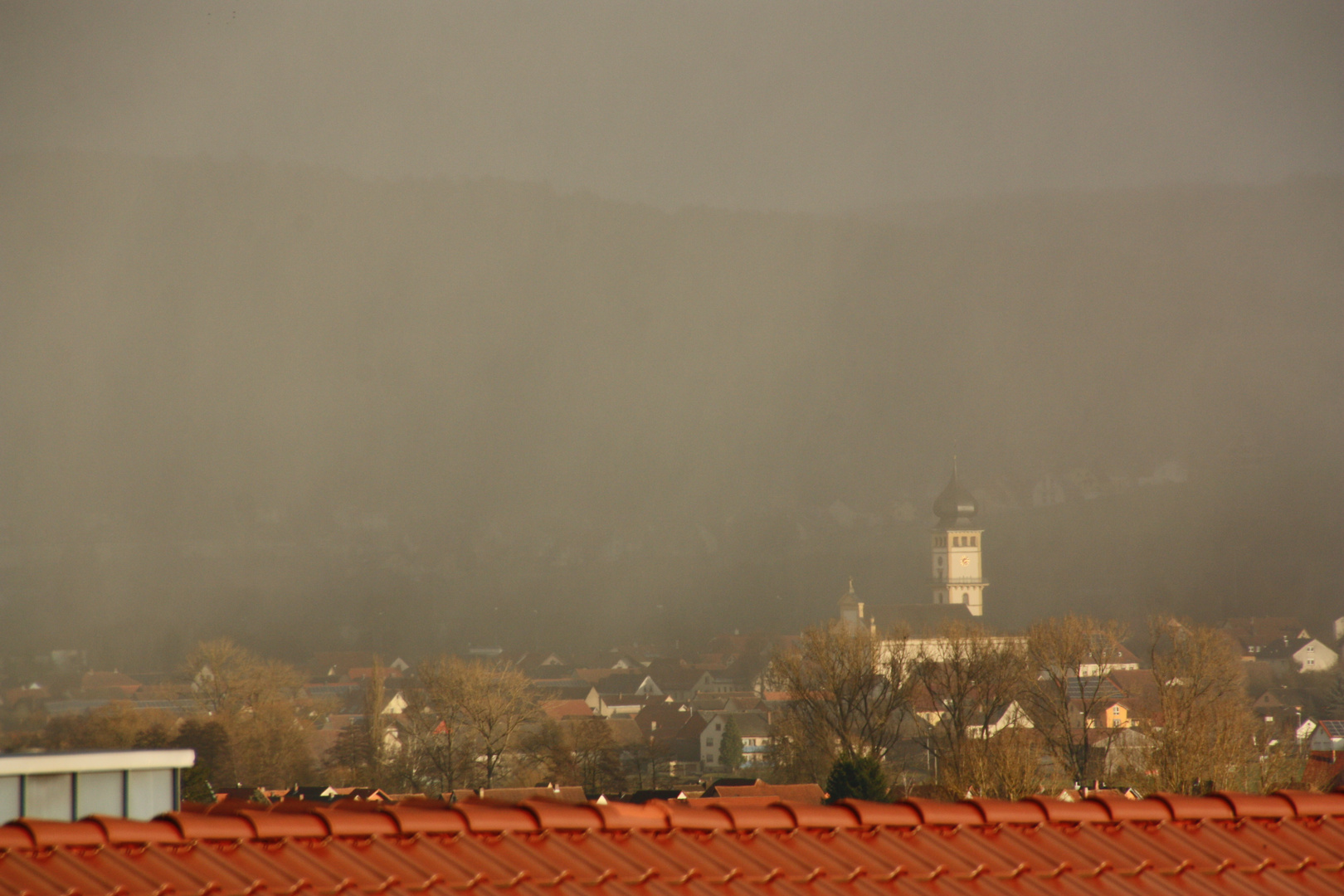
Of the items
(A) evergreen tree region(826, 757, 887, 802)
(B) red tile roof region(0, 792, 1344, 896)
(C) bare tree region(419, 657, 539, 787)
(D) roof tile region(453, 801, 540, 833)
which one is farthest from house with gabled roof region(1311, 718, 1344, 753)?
(D) roof tile region(453, 801, 540, 833)

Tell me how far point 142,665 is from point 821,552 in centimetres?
10270

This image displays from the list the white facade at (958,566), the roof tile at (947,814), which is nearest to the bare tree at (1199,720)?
the roof tile at (947,814)

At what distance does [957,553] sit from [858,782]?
117711 millimetres

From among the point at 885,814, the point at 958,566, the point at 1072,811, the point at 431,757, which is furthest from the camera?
the point at 958,566

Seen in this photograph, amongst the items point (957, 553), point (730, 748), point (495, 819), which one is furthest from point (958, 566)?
point (495, 819)

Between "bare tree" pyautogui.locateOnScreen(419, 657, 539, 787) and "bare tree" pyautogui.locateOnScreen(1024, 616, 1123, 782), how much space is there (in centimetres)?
1957

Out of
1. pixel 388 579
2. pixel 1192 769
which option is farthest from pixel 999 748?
pixel 388 579

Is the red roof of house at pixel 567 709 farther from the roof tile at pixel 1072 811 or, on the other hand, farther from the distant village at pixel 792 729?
the roof tile at pixel 1072 811

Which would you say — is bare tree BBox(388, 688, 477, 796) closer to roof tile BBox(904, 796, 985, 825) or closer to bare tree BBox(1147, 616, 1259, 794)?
bare tree BBox(1147, 616, 1259, 794)

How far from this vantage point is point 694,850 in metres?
5.44

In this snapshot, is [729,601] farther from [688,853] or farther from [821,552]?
[688,853]

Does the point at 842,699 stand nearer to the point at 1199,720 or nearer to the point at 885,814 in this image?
the point at 1199,720

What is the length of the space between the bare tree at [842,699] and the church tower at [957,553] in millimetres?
97089

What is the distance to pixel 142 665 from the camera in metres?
90.1
